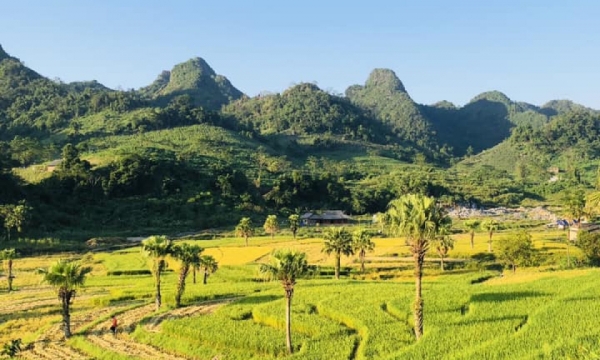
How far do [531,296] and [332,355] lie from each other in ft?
55.7

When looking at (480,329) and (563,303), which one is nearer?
(480,329)

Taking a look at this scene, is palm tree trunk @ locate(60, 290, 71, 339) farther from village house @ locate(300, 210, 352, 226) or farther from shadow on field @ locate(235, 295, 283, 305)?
village house @ locate(300, 210, 352, 226)

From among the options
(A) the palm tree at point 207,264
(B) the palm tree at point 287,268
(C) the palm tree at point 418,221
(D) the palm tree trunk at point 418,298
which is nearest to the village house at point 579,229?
(A) the palm tree at point 207,264

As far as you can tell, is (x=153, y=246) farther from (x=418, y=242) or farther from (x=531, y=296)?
(x=531, y=296)

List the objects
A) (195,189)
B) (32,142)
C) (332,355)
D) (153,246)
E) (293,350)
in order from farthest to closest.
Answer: (32,142), (195,189), (153,246), (293,350), (332,355)

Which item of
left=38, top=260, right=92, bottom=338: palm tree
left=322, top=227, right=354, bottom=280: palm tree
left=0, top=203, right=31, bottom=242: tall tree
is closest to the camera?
left=38, top=260, right=92, bottom=338: palm tree

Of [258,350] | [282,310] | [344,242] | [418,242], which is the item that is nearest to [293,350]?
[258,350]

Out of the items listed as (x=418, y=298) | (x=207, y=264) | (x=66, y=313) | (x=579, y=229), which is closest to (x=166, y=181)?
(x=207, y=264)

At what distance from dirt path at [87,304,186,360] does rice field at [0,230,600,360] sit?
87mm

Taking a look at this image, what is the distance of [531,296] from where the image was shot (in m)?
34.0

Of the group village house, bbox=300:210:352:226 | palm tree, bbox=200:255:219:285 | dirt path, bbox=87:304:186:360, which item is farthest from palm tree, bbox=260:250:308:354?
village house, bbox=300:210:352:226

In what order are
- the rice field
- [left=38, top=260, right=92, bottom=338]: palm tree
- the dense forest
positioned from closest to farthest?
the rice field < [left=38, top=260, right=92, bottom=338]: palm tree < the dense forest

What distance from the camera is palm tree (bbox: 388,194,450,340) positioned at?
25203 mm

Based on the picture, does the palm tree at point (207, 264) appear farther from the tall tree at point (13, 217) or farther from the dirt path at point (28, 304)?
the tall tree at point (13, 217)
